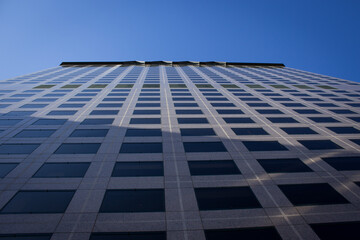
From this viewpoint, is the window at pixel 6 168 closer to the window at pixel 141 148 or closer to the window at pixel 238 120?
the window at pixel 141 148

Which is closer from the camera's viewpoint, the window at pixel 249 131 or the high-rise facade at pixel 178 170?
the high-rise facade at pixel 178 170

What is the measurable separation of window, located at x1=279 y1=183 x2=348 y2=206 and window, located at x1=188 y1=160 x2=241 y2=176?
3414 mm

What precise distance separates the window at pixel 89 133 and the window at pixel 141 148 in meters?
3.34

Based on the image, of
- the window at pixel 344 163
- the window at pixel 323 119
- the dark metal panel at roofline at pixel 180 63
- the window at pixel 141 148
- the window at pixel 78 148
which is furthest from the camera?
the dark metal panel at roofline at pixel 180 63

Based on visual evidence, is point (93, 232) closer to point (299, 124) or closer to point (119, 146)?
point (119, 146)

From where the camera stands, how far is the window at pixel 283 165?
15344 millimetres

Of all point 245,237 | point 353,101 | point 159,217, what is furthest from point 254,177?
point 353,101

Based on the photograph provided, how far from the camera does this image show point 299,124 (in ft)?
75.9

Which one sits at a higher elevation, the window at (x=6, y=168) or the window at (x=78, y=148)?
the window at (x=78, y=148)

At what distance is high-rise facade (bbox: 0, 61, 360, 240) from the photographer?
424 inches

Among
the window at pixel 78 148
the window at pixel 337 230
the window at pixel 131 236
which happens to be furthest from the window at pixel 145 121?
the window at pixel 337 230

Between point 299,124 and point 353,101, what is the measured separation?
1627 cm

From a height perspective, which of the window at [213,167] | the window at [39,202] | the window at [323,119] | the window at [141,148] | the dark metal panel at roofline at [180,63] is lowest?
the window at [39,202]

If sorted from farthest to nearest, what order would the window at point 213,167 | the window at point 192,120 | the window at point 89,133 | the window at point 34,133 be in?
the window at point 192,120
the window at point 89,133
the window at point 34,133
the window at point 213,167
